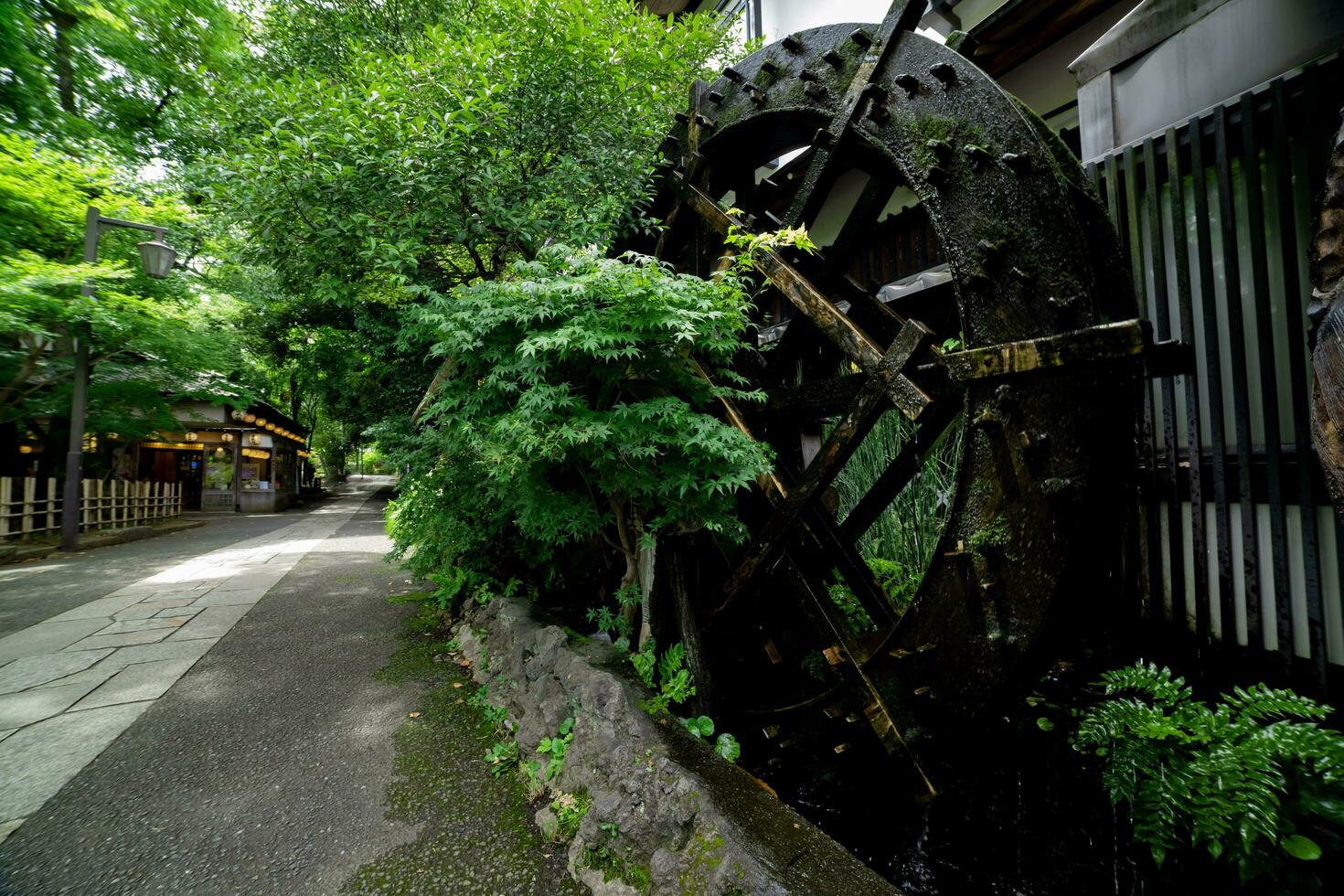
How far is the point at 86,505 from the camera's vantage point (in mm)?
10516

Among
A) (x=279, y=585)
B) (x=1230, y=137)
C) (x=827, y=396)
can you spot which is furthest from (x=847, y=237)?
(x=279, y=585)

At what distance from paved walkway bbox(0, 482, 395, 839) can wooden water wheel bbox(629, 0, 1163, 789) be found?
126 inches

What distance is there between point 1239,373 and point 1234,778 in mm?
1587

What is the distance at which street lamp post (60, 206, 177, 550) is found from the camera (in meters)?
8.25

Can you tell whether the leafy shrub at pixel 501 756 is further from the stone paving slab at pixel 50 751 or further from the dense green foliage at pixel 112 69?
the dense green foliage at pixel 112 69

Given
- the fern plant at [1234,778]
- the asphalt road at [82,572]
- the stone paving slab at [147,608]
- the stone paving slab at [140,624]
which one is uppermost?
the fern plant at [1234,778]

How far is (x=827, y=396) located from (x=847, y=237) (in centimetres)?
118

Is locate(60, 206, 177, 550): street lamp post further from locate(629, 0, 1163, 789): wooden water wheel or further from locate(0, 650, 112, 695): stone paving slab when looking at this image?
locate(629, 0, 1163, 789): wooden water wheel

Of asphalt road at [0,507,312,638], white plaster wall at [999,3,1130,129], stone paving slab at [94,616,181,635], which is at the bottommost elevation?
stone paving slab at [94,616,181,635]

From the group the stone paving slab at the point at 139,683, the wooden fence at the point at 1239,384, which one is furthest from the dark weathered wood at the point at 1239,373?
the stone paving slab at the point at 139,683

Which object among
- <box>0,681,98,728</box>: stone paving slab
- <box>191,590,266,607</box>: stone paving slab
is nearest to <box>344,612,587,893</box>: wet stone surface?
<box>0,681,98,728</box>: stone paving slab

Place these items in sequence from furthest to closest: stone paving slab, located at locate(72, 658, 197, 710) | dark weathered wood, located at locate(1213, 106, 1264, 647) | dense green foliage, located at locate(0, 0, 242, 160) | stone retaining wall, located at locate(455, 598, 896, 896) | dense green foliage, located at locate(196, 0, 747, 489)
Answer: dense green foliage, located at locate(0, 0, 242, 160), dense green foliage, located at locate(196, 0, 747, 489), stone paving slab, located at locate(72, 658, 197, 710), dark weathered wood, located at locate(1213, 106, 1264, 647), stone retaining wall, located at locate(455, 598, 896, 896)

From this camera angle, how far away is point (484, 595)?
452 centimetres

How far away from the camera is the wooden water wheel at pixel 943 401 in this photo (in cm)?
216
